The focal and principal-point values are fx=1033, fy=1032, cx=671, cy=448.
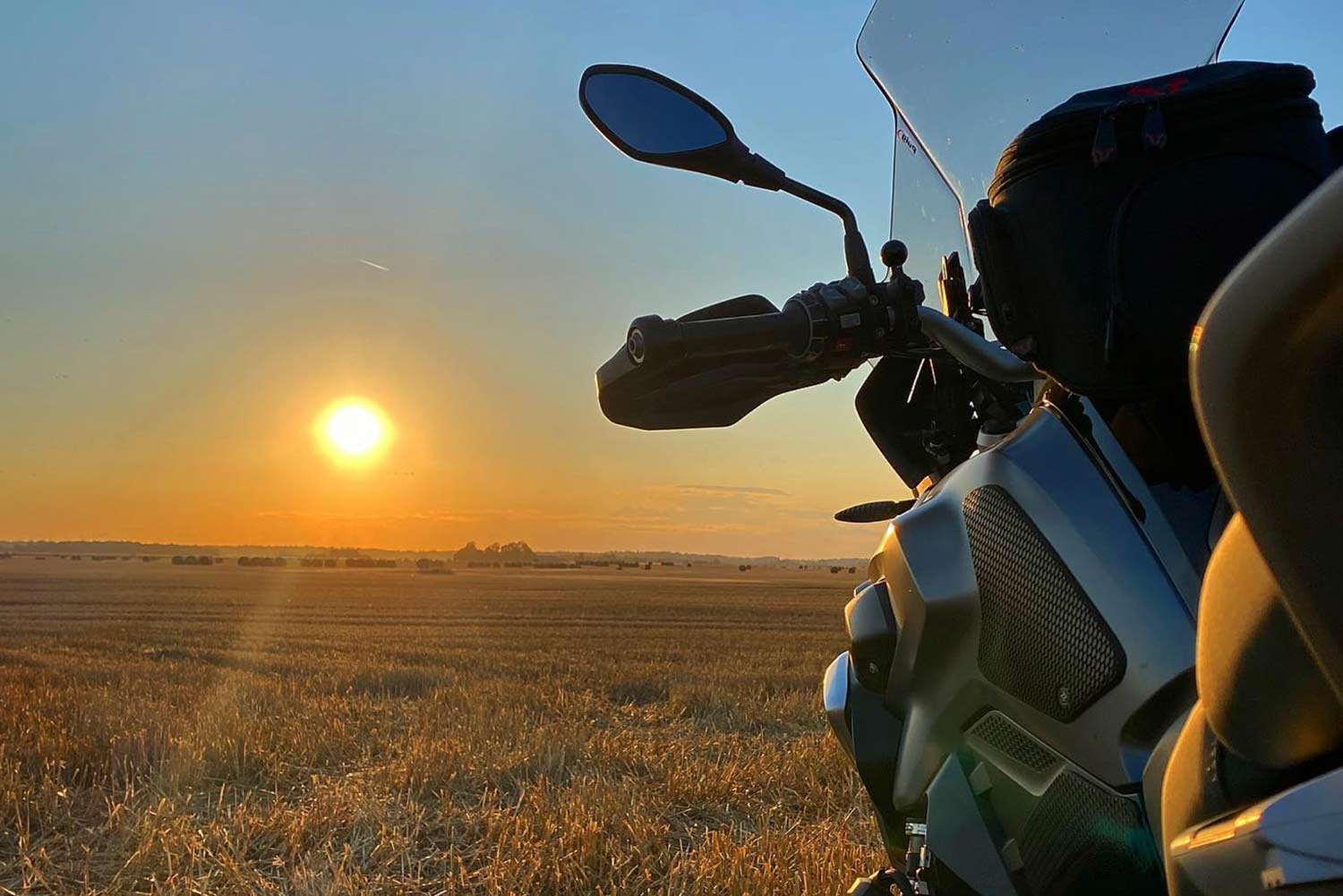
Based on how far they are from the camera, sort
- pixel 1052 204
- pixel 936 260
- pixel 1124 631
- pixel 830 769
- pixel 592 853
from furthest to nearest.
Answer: pixel 830 769, pixel 592 853, pixel 936 260, pixel 1052 204, pixel 1124 631

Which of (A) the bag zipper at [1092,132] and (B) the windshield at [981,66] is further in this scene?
(B) the windshield at [981,66]

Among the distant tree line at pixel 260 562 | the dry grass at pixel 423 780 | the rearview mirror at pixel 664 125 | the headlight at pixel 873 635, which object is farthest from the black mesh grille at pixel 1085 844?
the distant tree line at pixel 260 562

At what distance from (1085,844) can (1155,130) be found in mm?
799

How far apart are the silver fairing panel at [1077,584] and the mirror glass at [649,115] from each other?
0.77 metres

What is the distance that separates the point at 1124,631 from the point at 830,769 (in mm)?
4727

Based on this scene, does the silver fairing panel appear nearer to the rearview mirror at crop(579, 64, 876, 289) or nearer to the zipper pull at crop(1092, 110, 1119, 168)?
the zipper pull at crop(1092, 110, 1119, 168)

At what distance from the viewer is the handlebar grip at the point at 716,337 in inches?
52.6

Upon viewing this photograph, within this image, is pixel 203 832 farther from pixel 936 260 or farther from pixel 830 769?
pixel 936 260

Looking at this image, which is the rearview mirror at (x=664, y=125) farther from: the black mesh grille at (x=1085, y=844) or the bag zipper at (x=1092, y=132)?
the black mesh grille at (x=1085, y=844)

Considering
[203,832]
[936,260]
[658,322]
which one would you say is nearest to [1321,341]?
[658,322]

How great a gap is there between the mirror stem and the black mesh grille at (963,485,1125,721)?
1.74 feet

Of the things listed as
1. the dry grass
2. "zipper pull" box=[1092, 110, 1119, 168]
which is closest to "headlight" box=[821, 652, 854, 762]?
"zipper pull" box=[1092, 110, 1119, 168]

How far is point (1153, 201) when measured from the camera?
1156 mm

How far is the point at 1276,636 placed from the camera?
2.23 ft
